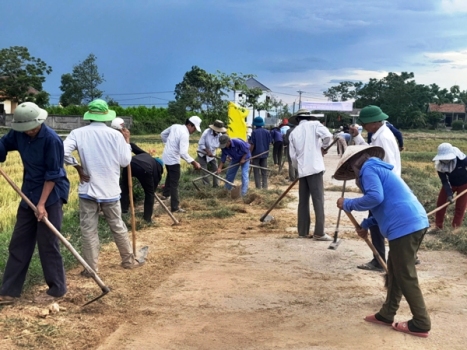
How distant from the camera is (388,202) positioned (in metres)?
4.18

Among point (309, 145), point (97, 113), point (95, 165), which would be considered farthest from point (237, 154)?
point (95, 165)

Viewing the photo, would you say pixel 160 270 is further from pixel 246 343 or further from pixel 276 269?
pixel 246 343

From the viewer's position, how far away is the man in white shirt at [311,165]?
7473 mm

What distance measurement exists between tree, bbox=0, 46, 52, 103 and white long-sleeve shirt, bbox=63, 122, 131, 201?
40468mm

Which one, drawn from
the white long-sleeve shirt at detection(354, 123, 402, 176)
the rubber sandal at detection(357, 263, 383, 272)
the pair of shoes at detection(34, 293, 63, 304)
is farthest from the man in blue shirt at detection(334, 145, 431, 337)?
the pair of shoes at detection(34, 293, 63, 304)

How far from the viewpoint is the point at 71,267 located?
5.91 meters

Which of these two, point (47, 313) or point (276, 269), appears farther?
point (276, 269)

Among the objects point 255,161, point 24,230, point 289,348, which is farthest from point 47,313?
point 255,161

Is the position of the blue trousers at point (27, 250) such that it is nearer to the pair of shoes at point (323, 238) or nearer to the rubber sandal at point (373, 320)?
the rubber sandal at point (373, 320)

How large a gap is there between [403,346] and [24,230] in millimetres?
3385

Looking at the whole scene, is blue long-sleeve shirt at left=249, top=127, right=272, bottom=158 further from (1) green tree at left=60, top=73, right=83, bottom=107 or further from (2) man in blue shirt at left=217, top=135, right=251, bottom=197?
(1) green tree at left=60, top=73, right=83, bottom=107

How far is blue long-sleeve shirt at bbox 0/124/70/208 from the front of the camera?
4.64m

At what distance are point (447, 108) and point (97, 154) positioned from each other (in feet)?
266

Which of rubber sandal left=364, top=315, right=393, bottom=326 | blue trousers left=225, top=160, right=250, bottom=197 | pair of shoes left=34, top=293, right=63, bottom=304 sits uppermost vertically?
blue trousers left=225, top=160, right=250, bottom=197
